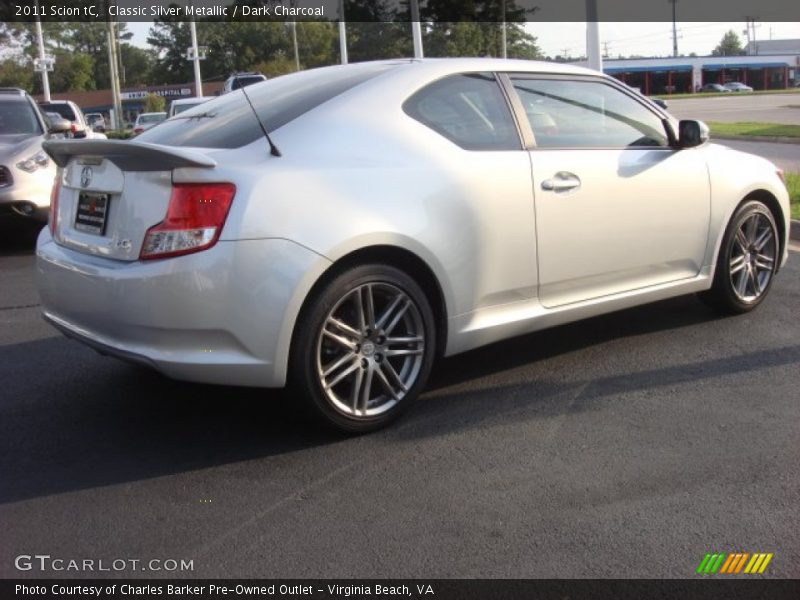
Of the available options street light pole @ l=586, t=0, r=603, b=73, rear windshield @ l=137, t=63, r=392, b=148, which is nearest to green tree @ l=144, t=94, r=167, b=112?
street light pole @ l=586, t=0, r=603, b=73

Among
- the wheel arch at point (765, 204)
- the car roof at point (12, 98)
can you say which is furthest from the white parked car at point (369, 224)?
the car roof at point (12, 98)

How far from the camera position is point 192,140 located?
3.93 meters

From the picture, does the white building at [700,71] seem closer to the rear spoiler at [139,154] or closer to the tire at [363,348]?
the tire at [363,348]

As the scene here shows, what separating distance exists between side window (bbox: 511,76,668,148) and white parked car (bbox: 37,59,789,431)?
1 cm

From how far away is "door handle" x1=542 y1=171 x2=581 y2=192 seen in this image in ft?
13.9

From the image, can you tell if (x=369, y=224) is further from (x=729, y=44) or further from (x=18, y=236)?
(x=729, y=44)

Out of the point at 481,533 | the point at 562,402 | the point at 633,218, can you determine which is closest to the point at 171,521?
the point at 481,533

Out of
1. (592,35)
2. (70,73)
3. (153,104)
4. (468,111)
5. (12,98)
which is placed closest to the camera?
(468,111)

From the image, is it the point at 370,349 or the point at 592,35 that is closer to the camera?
the point at 370,349

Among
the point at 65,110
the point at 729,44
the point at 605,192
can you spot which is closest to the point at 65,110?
the point at 65,110

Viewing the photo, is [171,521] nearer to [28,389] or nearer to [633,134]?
[28,389]

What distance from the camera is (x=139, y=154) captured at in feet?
11.1

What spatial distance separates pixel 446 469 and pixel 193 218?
4.68ft

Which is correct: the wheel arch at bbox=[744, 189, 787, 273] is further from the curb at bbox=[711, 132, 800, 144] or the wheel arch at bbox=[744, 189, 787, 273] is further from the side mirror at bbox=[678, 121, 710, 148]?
the curb at bbox=[711, 132, 800, 144]
